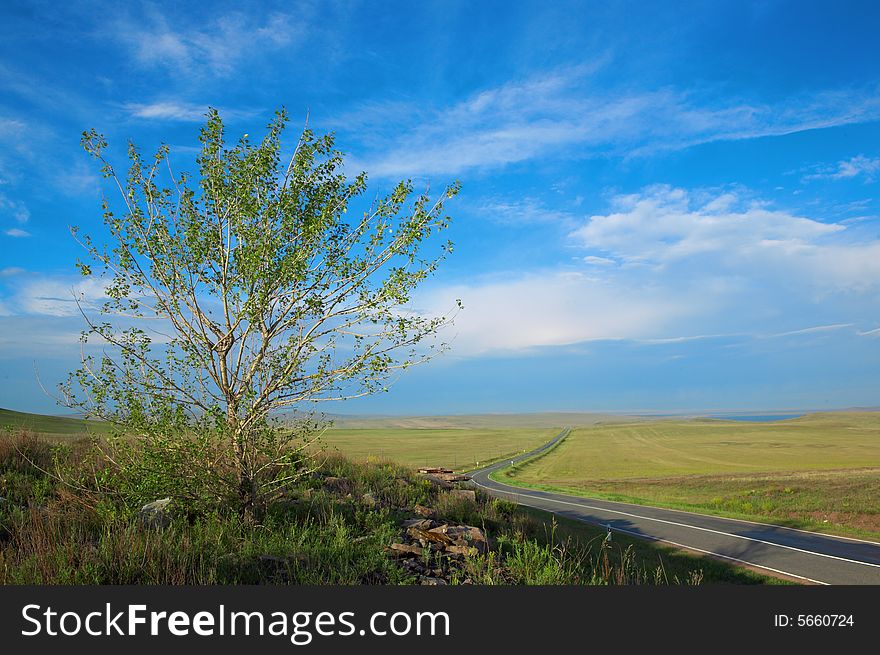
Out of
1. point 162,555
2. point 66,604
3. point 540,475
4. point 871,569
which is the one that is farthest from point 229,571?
Answer: point 540,475

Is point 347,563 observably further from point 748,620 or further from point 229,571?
point 748,620

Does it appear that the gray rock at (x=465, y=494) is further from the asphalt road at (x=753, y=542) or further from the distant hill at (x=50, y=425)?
the distant hill at (x=50, y=425)

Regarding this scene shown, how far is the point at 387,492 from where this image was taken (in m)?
16.1

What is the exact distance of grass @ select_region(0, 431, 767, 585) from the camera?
281 inches

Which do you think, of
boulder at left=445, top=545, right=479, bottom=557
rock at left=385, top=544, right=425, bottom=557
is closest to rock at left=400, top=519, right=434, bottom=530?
boulder at left=445, top=545, right=479, bottom=557

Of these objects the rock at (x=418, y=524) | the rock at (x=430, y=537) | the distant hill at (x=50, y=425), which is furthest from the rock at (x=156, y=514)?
the rock at (x=418, y=524)

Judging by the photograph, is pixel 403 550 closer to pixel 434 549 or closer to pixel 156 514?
pixel 434 549

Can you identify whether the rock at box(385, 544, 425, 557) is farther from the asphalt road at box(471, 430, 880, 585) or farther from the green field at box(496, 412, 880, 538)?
the green field at box(496, 412, 880, 538)

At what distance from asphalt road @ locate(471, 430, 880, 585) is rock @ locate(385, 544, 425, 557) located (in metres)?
14.3

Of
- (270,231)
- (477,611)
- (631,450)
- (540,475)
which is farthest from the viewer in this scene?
(631,450)

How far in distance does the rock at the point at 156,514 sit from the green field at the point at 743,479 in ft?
102

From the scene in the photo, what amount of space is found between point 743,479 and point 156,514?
54.0 meters

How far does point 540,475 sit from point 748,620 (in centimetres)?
6869

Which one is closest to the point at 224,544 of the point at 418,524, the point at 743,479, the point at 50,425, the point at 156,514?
the point at 156,514
